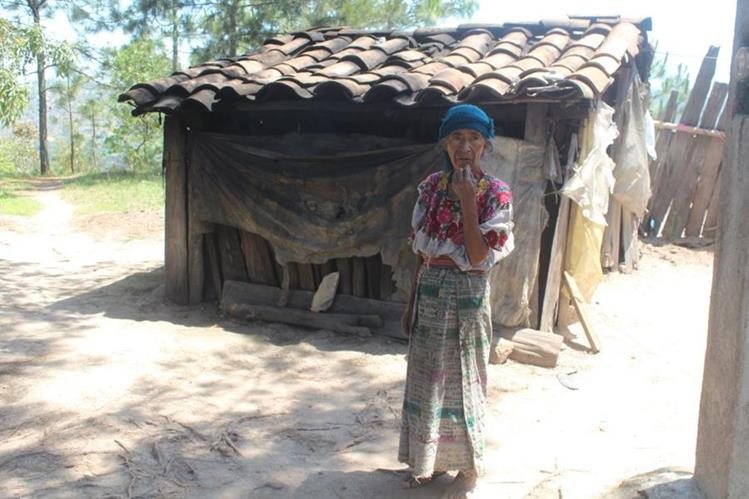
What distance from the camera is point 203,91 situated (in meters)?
6.10

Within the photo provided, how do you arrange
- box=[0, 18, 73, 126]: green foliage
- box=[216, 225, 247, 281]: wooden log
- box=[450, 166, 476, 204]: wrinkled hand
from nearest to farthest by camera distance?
box=[450, 166, 476, 204]: wrinkled hand → box=[216, 225, 247, 281]: wooden log → box=[0, 18, 73, 126]: green foliage

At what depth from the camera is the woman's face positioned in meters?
2.98

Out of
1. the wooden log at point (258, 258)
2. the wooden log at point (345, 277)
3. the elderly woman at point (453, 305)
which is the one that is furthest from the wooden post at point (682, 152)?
the elderly woman at point (453, 305)

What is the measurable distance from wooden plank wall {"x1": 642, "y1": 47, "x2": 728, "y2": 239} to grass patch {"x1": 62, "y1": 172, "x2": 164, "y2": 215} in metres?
9.58

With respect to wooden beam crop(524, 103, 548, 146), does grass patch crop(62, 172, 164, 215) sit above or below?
below

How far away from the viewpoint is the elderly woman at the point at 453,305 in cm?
298

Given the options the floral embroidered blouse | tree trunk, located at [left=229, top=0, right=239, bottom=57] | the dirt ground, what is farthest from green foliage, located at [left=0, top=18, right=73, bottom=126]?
the floral embroidered blouse

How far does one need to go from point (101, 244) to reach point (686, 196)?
9.39 meters

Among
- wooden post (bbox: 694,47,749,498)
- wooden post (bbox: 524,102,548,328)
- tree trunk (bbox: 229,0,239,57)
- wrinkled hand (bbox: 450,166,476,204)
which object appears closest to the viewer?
wooden post (bbox: 694,47,749,498)

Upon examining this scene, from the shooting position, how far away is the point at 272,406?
15.4 ft

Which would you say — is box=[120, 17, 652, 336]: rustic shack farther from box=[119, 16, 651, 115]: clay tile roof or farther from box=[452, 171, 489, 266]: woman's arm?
box=[452, 171, 489, 266]: woman's arm

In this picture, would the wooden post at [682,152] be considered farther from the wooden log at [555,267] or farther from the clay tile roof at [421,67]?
the wooden log at [555,267]

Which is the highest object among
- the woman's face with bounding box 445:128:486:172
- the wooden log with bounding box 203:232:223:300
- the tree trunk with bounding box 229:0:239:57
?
the tree trunk with bounding box 229:0:239:57

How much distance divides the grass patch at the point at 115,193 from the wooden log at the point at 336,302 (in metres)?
7.67
